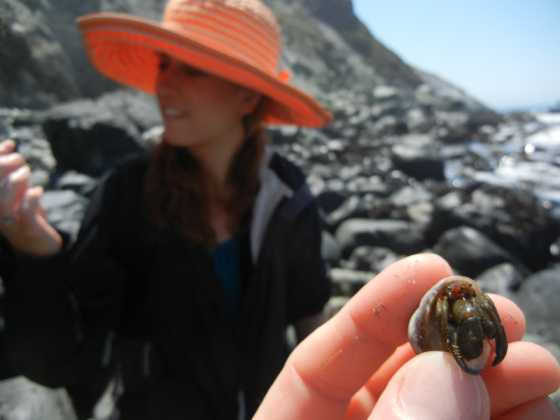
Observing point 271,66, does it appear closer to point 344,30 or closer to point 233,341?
point 233,341

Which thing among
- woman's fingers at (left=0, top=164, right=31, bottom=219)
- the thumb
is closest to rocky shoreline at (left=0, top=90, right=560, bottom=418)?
woman's fingers at (left=0, top=164, right=31, bottom=219)

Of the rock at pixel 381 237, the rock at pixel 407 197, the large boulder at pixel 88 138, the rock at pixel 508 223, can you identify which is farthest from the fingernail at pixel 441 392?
the rock at pixel 407 197

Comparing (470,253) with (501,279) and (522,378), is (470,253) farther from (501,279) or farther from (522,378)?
(522,378)

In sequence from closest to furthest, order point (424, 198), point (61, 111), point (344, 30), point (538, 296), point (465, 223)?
point (538, 296), point (465, 223), point (61, 111), point (424, 198), point (344, 30)

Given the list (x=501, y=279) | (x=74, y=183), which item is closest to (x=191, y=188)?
(x=501, y=279)

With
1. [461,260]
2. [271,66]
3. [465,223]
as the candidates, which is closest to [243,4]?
[271,66]

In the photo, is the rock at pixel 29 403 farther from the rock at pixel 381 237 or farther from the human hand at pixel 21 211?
the rock at pixel 381 237
